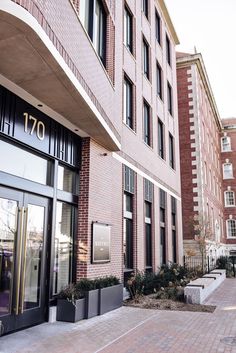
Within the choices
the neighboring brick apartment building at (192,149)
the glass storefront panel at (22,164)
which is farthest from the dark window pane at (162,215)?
the glass storefront panel at (22,164)

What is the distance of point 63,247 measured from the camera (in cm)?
854

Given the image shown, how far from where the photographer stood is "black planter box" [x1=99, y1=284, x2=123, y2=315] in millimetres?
8445

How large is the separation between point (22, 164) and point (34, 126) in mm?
894

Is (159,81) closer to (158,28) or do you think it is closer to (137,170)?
(158,28)

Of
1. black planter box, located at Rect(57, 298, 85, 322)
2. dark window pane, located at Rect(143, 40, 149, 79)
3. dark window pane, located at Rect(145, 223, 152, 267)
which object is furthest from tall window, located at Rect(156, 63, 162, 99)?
black planter box, located at Rect(57, 298, 85, 322)

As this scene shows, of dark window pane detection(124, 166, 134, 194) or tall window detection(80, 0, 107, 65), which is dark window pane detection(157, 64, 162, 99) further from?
tall window detection(80, 0, 107, 65)

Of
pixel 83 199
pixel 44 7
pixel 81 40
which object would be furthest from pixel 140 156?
pixel 44 7

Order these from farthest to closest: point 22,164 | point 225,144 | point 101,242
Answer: point 225,144, point 101,242, point 22,164

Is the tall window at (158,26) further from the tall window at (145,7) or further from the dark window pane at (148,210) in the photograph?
the dark window pane at (148,210)

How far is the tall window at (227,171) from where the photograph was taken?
126 ft

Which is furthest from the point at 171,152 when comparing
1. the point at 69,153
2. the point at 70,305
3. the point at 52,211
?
the point at 70,305

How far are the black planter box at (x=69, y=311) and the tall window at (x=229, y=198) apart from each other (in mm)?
32511

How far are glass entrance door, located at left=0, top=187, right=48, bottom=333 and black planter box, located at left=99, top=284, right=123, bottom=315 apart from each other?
1554mm

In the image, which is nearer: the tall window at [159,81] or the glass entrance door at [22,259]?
the glass entrance door at [22,259]
